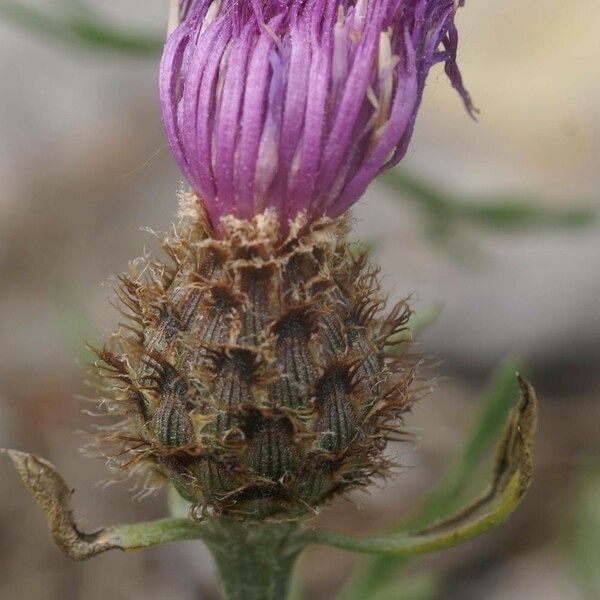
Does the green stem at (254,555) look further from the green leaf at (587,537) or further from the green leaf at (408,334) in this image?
the green leaf at (587,537)

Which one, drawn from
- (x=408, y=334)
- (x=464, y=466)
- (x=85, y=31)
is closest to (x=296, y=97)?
(x=408, y=334)

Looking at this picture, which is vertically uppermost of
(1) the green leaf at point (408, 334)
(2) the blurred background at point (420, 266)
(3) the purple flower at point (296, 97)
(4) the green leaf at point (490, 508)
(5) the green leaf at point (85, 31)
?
(3) the purple flower at point (296, 97)

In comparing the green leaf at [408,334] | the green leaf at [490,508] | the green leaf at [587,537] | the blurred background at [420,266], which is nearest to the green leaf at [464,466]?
the blurred background at [420,266]

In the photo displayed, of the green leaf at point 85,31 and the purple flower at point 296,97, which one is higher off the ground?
the purple flower at point 296,97

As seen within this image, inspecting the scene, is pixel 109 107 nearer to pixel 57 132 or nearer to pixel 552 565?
pixel 57 132

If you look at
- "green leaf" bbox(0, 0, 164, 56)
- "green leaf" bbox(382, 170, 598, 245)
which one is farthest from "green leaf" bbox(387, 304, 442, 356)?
"green leaf" bbox(0, 0, 164, 56)

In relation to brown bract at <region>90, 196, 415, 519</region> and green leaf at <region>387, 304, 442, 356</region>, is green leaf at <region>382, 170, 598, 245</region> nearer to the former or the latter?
green leaf at <region>387, 304, 442, 356</region>

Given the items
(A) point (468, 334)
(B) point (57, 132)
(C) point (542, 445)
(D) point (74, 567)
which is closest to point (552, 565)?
(C) point (542, 445)

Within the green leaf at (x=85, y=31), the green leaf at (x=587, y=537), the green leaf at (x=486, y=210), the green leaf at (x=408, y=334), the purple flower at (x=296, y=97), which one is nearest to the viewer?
the purple flower at (x=296, y=97)

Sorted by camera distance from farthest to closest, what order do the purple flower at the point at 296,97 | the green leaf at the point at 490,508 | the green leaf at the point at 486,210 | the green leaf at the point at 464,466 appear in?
the green leaf at the point at 486,210
the green leaf at the point at 464,466
the green leaf at the point at 490,508
the purple flower at the point at 296,97
